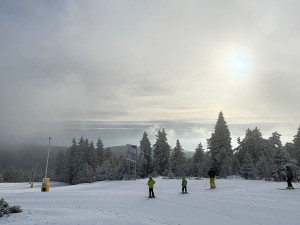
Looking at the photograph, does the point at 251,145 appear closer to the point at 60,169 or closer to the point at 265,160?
the point at 265,160

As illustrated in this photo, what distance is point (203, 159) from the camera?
221 feet

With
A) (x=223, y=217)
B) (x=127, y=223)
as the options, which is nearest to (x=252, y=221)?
(x=223, y=217)

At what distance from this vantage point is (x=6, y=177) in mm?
173125

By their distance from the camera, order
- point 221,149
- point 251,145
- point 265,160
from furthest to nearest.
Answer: point 251,145 → point 221,149 → point 265,160

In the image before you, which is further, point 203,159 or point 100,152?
point 100,152

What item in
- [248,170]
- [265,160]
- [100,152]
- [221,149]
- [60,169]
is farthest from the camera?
[60,169]

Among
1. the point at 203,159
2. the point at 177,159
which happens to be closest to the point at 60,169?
the point at 177,159

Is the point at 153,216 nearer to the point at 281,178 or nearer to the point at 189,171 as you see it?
the point at 281,178

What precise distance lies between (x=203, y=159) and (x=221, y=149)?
63.4ft

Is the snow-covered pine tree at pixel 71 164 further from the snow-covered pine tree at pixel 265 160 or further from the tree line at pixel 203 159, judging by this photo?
the snow-covered pine tree at pixel 265 160

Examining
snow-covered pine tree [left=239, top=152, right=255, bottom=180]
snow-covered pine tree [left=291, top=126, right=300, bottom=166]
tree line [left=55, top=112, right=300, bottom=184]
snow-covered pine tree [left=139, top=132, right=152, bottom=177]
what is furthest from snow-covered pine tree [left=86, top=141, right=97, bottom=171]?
snow-covered pine tree [left=291, top=126, right=300, bottom=166]

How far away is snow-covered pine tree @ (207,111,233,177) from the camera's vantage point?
47559mm

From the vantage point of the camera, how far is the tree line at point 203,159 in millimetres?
46597

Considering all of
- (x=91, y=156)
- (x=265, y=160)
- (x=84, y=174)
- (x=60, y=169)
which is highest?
(x=91, y=156)
